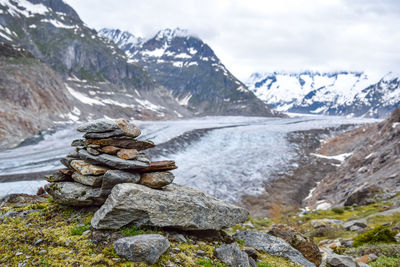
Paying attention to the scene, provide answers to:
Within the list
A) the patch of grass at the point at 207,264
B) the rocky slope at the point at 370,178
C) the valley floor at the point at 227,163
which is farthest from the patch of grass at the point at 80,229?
the valley floor at the point at 227,163

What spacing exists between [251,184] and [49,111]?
105 meters

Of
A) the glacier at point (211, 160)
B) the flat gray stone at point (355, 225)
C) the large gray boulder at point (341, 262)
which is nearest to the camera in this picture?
the large gray boulder at point (341, 262)

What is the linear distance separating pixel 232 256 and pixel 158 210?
3.12 meters

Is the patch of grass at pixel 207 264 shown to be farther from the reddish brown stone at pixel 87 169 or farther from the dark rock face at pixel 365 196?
the dark rock face at pixel 365 196

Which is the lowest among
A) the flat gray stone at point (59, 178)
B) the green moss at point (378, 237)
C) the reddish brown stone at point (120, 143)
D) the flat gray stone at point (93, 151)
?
the green moss at point (378, 237)

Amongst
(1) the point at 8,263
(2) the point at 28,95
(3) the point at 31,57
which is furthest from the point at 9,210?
(3) the point at 31,57

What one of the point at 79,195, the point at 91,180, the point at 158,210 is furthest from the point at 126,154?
the point at 158,210

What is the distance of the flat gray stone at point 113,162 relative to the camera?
11.7 meters

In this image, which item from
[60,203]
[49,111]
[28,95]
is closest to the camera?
[60,203]

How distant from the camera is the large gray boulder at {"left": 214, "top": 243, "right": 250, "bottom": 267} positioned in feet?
32.0

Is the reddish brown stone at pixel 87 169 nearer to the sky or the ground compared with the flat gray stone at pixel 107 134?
nearer to the ground

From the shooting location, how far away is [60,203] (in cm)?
1283

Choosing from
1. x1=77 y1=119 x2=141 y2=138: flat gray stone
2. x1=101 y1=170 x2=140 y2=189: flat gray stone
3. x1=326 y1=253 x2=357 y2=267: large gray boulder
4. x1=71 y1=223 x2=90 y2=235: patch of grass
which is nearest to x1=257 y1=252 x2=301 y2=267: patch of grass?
x1=326 y1=253 x2=357 y2=267: large gray boulder

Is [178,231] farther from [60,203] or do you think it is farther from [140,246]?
[60,203]
